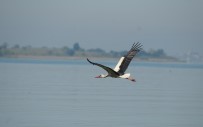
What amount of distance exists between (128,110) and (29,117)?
4.46m

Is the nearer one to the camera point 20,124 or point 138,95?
point 20,124

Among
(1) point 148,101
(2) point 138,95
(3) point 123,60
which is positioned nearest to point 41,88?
(2) point 138,95

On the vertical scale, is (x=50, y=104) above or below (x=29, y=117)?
above

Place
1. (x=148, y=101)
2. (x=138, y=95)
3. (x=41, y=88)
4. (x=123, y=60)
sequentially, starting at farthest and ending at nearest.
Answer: (x=41, y=88) < (x=138, y=95) < (x=148, y=101) < (x=123, y=60)

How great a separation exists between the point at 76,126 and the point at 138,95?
11792 mm

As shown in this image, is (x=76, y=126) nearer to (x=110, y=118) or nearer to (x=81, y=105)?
(x=110, y=118)

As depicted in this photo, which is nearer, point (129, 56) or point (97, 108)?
point (129, 56)

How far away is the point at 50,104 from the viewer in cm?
2597

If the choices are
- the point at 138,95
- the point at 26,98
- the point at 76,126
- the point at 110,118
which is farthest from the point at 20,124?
the point at 138,95

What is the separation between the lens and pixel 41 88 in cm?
3484

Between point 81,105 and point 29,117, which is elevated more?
point 81,105

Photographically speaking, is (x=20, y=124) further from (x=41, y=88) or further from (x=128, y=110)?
(x=41, y=88)

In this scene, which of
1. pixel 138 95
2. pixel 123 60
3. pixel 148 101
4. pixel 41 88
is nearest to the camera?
pixel 123 60

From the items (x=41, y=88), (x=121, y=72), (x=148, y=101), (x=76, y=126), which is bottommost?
(x=76, y=126)
